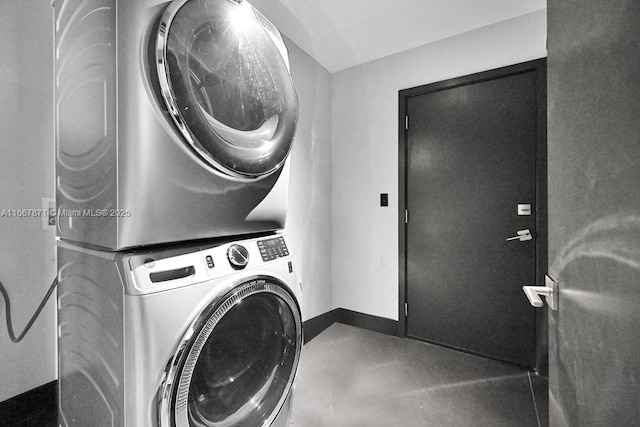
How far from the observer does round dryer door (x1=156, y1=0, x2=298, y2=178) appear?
73 centimetres

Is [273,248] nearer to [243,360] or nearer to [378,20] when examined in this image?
[243,360]

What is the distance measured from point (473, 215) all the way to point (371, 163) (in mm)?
901

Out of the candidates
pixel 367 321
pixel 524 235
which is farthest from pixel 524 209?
pixel 367 321

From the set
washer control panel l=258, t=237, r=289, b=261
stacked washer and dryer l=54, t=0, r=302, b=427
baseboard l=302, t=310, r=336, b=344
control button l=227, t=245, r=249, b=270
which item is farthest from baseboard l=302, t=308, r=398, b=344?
control button l=227, t=245, r=249, b=270

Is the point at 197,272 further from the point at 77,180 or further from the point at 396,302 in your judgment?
the point at 396,302

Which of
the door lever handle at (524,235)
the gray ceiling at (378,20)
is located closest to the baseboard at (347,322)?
the door lever handle at (524,235)

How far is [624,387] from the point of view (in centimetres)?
36

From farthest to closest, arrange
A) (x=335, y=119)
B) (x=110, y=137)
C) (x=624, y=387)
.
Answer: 1. (x=335, y=119)
2. (x=110, y=137)
3. (x=624, y=387)

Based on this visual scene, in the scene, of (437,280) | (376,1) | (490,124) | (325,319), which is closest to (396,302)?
(437,280)

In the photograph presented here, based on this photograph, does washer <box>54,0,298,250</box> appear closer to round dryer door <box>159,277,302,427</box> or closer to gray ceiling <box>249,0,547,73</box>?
round dryer door <box>159,277,302,427</box>

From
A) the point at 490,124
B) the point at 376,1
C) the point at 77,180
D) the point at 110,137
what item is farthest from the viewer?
the point at 490,124

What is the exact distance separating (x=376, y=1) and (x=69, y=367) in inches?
90.2

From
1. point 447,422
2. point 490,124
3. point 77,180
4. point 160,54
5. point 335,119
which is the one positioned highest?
point 335,119

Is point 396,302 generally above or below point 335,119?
below
